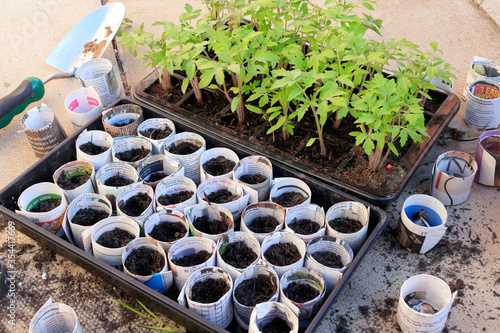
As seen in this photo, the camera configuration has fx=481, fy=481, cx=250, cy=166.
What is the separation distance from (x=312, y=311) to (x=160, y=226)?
564 mm

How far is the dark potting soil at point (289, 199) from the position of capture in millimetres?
1650

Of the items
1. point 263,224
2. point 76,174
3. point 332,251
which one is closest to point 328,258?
point 332,251

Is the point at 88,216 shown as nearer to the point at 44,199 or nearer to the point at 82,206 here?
the point at 82,206

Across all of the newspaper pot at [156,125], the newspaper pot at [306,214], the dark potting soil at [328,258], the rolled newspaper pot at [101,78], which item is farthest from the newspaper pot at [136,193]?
the rolled newspaper pot at [101,78]

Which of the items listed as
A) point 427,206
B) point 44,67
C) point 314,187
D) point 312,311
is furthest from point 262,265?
point 44,67

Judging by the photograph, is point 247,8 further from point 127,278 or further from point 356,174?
point 127,278

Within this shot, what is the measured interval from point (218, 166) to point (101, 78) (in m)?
0.73

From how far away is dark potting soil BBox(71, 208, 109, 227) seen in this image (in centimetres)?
161

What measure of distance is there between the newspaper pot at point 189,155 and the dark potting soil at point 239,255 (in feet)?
1.31

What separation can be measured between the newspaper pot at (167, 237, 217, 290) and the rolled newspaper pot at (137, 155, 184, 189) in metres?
0.30

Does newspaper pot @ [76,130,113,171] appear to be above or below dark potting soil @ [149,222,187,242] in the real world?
above

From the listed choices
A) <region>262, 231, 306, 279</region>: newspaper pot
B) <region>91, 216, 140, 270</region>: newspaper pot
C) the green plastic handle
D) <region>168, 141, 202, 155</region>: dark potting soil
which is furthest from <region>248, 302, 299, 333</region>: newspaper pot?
the green plastic handle

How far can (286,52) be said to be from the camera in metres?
1.70

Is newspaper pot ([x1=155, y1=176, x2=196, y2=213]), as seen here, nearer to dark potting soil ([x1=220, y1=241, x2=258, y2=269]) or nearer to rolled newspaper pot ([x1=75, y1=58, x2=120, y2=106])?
dark potting soil ([x1=220, y1=241, x2=258, y2=269])
